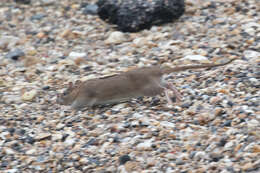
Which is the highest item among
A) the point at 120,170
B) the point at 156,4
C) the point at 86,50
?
the point at 156,4

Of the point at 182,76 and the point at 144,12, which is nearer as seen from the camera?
the point at 182,76

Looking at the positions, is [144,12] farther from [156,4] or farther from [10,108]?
[10,108]

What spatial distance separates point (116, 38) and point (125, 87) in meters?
2.14

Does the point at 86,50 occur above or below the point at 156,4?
below

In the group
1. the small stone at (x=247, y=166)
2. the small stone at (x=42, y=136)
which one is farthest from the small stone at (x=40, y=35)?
the small stone at (x=247, y=166)

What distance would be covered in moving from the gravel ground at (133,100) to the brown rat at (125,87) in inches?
4.9

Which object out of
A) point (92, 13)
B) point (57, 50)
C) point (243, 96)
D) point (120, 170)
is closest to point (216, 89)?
point (243, 96)

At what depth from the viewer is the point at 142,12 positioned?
7734 millimetres

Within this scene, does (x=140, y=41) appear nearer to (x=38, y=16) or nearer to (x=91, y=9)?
(x=91, y=9)

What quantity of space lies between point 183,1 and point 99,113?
9.49 feet

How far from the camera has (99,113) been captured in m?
5.85

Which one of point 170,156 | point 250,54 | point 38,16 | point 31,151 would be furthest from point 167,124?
point 38,16

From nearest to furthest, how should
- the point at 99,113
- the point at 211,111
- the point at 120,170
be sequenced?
the point at 120,170, the point at 211,111, the point at 99,113

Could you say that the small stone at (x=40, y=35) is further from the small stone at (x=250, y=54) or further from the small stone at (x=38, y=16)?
the small stone at (x=250, y=54)
